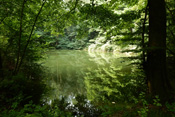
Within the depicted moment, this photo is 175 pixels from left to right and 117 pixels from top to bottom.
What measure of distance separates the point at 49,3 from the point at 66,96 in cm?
391

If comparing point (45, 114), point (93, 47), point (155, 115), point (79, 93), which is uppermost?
point (93, 47)

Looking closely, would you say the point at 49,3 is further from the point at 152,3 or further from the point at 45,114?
the point at 45,114

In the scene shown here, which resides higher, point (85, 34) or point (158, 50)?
point (85, 34)

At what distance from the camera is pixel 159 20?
9.11ft

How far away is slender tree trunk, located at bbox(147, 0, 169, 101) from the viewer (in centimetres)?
276

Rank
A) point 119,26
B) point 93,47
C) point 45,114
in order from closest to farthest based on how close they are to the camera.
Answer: point 45,114 → point 119,26 → point 93,47

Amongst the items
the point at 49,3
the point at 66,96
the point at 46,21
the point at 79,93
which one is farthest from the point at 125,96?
the point at 49,3

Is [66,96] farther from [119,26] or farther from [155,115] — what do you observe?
[119,26]

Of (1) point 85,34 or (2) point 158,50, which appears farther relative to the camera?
(1) point 85,34

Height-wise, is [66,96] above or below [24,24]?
below

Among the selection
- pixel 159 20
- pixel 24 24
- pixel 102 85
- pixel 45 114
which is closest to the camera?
pixel 45 114

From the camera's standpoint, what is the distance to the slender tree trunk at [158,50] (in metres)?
2.76

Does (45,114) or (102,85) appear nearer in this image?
(45,114)

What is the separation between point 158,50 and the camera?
2.74 metres
